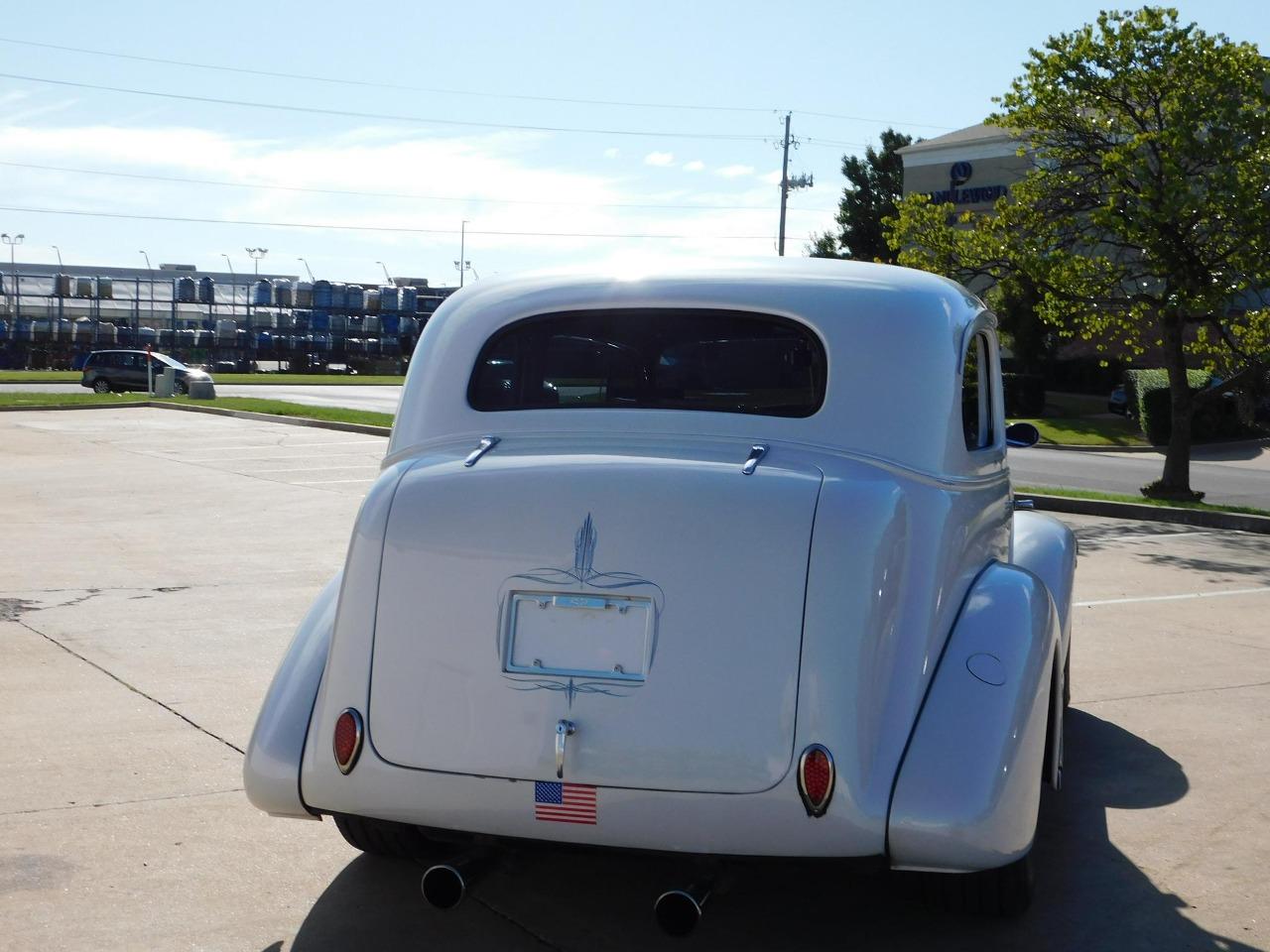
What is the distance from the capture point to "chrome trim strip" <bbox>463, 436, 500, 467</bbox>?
3.99 metres

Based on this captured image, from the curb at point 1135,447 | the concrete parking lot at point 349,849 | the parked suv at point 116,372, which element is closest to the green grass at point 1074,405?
the curb at point 1135,447

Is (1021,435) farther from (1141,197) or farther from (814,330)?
(1141,197)

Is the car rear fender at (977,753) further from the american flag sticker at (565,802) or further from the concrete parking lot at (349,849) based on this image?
the american flag sticker at (565,802)

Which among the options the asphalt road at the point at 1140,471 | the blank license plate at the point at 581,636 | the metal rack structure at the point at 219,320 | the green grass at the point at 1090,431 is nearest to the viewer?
the blank license plate at the point at 581,636

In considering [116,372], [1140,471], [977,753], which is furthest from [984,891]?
[116,372]

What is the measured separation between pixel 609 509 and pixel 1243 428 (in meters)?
34.2

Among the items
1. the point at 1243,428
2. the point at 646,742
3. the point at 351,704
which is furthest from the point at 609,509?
the point at 1243,428

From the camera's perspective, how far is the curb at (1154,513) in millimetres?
14859

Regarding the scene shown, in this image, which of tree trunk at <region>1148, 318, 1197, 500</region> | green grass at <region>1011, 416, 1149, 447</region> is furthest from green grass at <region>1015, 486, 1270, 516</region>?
green grass at <region>1011, 416, 1149, 447</region>

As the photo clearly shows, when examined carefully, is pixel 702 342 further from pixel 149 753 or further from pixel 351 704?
pixel 149 753

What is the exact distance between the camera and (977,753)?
3.62 m

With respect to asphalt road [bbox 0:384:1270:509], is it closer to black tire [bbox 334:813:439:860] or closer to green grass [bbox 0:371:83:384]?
black tire [bbox 334:813:439:860]

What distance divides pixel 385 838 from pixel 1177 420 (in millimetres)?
15664

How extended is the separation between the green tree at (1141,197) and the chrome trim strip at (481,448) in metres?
13.8
